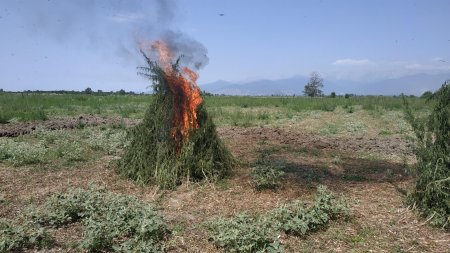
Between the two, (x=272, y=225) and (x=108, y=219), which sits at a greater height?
(x=108, y=219)

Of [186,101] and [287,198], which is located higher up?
[186,101]

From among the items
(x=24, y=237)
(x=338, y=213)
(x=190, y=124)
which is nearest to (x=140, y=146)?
(x=190, y=124)

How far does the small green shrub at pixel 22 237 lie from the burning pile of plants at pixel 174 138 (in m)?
2.49

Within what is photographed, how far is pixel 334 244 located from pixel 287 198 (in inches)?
61.1

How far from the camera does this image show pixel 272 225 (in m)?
5.21

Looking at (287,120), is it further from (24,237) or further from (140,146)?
(24,237)

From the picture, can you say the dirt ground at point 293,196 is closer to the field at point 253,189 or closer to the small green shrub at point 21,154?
the field at point 253,189

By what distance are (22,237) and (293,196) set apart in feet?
12.8

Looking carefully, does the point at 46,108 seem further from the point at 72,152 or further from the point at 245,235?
the point at 245,235

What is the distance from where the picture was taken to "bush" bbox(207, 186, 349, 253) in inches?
187

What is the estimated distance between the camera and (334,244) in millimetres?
5047

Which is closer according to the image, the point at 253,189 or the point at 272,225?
the point at 272,225

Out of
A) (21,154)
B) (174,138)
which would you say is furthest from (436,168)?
(21,154)

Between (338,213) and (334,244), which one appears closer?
(334,244)
